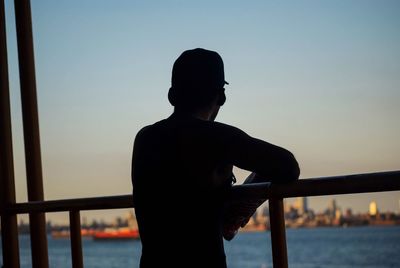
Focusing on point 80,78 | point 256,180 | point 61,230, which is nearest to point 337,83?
point 80,78

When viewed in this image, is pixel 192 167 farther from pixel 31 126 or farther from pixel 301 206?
pixel 301 206

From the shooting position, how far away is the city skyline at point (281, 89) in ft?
119

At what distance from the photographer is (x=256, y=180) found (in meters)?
1.58

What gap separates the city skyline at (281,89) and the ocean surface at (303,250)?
2998mm

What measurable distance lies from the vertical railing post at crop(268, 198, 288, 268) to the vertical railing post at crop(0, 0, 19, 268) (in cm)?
151

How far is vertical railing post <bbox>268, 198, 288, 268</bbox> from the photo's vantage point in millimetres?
1506

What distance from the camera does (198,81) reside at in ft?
4.67

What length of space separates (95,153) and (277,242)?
38788 mm

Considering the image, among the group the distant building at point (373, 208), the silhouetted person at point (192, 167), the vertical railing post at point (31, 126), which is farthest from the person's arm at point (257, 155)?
the distant building at point (373, 208)

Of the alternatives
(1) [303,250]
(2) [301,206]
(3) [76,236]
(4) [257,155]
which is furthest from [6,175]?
(1) [303,250]

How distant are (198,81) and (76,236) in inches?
37.5

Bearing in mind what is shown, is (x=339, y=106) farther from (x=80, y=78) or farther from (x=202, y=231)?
(x=202, y=231)

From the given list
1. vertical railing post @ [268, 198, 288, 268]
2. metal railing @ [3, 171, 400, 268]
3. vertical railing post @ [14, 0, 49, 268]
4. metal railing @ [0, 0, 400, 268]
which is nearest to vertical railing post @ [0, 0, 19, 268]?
metal railing @ [0, 0, 400, 268]

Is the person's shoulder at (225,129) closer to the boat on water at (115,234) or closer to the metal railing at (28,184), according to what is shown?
the metal railing at (28,184)
